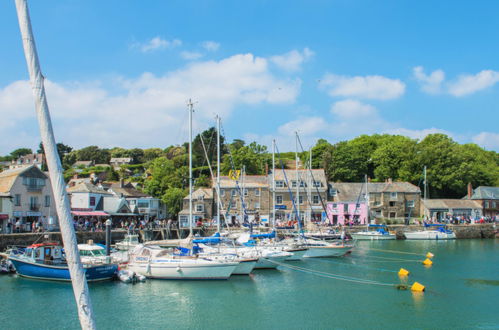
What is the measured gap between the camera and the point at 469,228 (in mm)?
74062

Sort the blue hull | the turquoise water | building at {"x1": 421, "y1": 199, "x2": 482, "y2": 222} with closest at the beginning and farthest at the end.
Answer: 1. the turquoise water
2. the blue hull
3. building at {"x1": 421, "y1": 199, "x2": 482, "y2": 222}

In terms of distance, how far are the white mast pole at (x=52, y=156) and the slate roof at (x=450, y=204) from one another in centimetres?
7960

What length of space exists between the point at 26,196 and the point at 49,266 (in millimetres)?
24177

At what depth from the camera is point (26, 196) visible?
5288 centimetres

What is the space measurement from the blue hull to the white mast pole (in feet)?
81.8

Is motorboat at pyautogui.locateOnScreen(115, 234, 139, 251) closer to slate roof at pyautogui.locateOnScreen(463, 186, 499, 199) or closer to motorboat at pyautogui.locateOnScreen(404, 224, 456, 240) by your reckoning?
motorboat at pyautogui.locateOnScreen(404, 224, 456, 240)

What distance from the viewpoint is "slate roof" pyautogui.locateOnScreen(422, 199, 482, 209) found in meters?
80.4

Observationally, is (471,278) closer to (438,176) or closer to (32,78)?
(32,78)

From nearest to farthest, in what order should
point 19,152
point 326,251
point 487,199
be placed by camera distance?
point 326,251 → point 487,199 → point 19,152

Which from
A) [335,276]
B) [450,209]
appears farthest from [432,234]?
[335,276]

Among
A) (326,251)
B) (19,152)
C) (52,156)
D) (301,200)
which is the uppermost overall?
(19,152)

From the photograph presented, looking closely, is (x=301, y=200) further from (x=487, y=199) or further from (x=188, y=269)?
(x=188, y=269)

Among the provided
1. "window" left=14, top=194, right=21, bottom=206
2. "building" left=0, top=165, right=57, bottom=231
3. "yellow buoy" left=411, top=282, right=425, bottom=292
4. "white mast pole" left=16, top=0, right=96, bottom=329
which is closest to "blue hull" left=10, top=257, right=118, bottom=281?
"building" left=0, top=165, right=57, bottom=231

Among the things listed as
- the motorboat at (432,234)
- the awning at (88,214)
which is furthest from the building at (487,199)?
the awning at (88,214)
